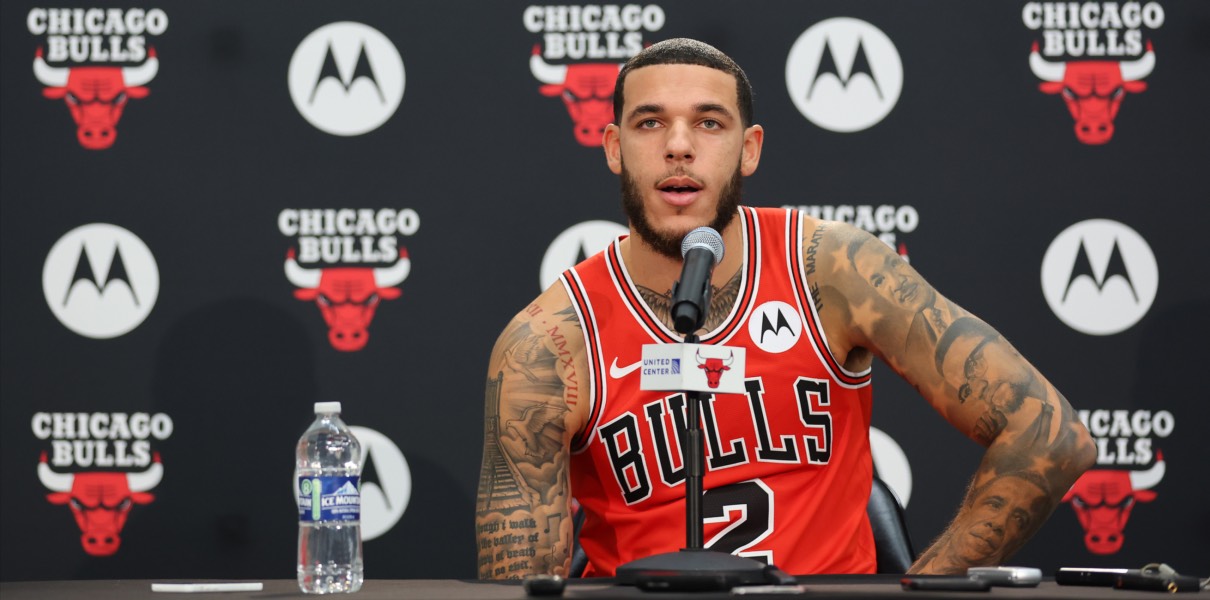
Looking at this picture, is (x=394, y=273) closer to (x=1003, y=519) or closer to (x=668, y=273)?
(x=668, y=273)

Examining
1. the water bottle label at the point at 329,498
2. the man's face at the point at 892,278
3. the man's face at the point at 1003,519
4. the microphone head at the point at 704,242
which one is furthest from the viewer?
the man's face at the point at 892,278

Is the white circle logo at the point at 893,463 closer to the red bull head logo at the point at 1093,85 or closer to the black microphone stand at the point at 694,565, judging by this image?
the red bull head logo at the point at 1093,85

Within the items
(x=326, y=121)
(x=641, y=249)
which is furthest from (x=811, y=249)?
(x=326, y=121)

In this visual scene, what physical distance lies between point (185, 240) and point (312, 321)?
0.38m

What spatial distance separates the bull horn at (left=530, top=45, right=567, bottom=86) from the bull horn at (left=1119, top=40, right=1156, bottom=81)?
4.39ft

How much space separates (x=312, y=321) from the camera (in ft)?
9.78

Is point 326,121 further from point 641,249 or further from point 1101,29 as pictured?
point 1101,29

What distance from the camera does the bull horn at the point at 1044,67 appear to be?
2.96m

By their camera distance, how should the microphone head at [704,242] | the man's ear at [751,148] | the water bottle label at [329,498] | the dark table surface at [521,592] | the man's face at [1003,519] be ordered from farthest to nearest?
the man's ear at [751,148], the man's face at [1003,519], the water bottle label at [329,498], the microphone head at [704,242], the dark table surface at [521,592]

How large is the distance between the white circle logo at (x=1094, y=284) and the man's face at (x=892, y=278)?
821 mm

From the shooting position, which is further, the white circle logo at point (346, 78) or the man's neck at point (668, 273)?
the white circle logo at point (346, 78)

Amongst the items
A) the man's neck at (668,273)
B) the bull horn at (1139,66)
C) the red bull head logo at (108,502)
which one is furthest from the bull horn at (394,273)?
the bull horn at (1139,66)

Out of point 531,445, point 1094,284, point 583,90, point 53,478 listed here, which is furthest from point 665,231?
point 53,478

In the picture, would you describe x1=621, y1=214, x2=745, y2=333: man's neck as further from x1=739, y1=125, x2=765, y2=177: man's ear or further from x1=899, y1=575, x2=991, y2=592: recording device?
x1=899, y1=575, x2=991, y2=592: recording device
